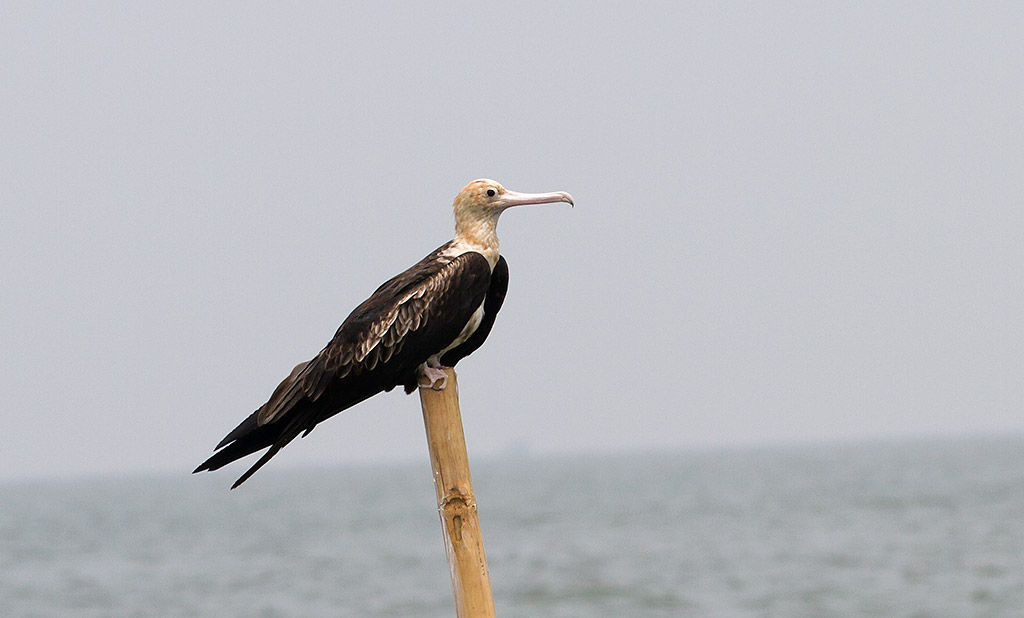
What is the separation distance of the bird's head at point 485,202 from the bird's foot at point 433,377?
65 centimetres

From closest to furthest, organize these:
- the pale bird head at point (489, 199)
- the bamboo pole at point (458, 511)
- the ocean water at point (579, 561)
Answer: the bamboo pole at point (458, 511), the pale bird head at point (489, 199), the ocean water at point (579, 561)

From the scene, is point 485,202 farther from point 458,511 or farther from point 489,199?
point 458,511

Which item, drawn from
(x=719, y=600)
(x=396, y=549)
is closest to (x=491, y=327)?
(x=719, y=600)

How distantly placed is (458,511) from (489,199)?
1373mm

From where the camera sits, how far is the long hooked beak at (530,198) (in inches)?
221

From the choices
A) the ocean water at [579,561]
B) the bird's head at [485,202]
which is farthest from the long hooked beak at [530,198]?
the ocean water at [579,561]

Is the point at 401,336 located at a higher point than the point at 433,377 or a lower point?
higher

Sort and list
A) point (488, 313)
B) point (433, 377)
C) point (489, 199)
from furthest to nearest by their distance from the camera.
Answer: point (488, 313), point (489, 199), point (433, 377)

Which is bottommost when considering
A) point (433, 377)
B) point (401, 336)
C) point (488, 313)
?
point (433, 377)

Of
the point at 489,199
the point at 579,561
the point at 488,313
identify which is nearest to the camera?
the point at 489,199

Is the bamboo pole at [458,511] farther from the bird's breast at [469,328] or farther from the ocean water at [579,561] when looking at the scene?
the ocean water at [579,561]

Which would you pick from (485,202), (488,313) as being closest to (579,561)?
(488,313)

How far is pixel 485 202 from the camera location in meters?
5.61

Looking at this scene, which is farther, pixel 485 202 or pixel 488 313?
pixel 488 313
